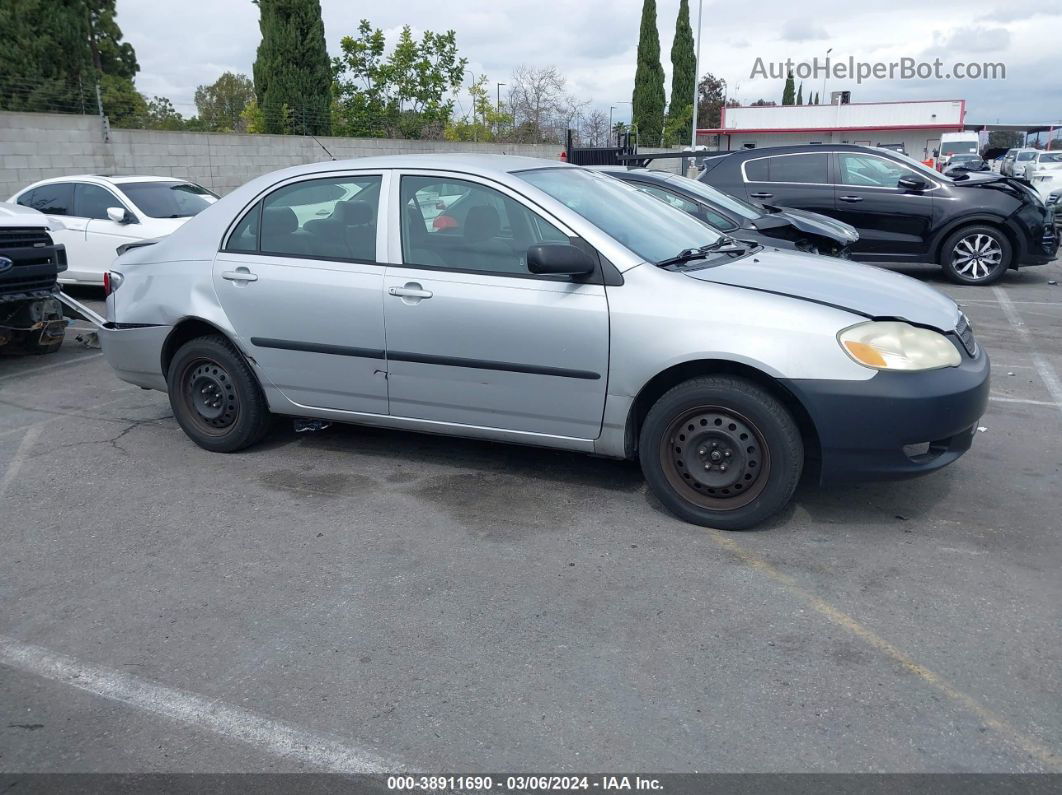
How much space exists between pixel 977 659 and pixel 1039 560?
98cm

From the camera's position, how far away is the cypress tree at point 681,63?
50094mm

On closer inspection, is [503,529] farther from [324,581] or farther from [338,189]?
[338,189]

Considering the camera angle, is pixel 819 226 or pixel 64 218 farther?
pixel 64 218

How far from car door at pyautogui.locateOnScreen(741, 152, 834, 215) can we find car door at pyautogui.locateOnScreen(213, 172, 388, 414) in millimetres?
8040

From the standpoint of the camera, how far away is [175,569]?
407 centimetres

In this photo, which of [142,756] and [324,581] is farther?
[324,581]

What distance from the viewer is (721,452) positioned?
425 centimetres

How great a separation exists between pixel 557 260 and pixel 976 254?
905 cm

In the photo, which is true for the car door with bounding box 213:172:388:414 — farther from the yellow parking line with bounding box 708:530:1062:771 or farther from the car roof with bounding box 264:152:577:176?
the yellow parking line with bounding box 708:530:1062:771

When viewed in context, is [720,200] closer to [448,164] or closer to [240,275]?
[448,164]

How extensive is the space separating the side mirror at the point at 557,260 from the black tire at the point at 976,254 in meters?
8.76

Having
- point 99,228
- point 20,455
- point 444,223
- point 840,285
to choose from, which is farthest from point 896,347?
point 99,228

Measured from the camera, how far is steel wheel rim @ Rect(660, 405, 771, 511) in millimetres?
4188

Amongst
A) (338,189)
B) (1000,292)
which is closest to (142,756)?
(338,189)
